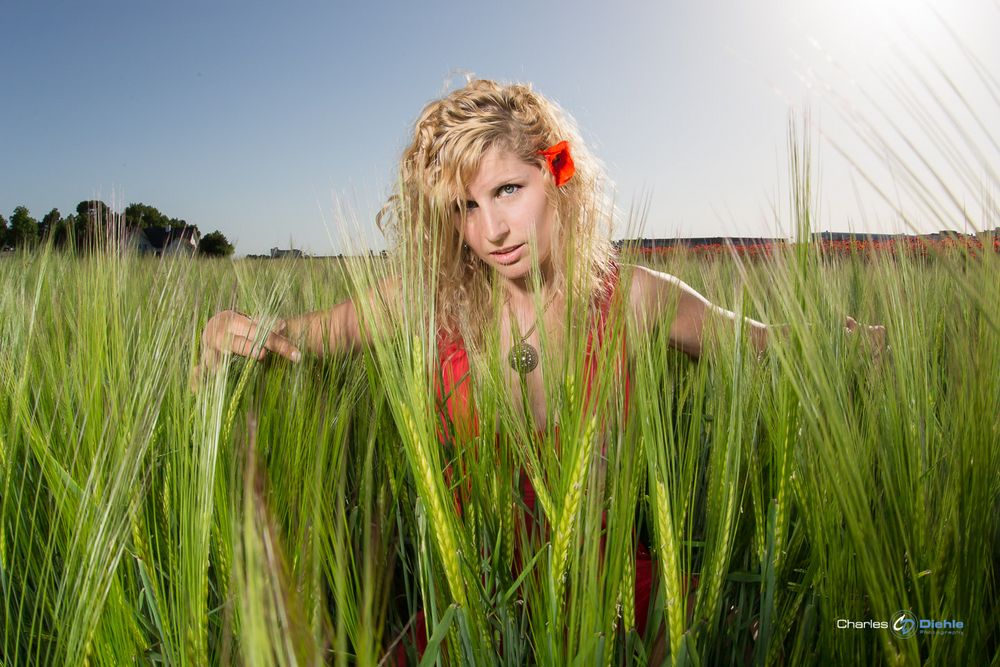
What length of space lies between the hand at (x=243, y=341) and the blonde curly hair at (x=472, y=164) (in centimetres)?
36

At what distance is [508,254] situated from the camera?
1.24m

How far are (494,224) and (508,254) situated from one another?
0.07m

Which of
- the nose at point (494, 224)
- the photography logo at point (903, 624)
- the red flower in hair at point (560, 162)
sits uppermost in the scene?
the red flower in hair at point (560, 162)

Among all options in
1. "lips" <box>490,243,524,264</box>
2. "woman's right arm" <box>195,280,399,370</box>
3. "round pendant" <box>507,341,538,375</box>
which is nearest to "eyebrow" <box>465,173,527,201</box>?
"lips" <box>490,243,524,264</box>

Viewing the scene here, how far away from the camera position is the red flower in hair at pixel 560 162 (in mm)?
1399

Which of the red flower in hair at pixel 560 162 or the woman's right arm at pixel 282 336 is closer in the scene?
the woman's right arm at pixel 282 336

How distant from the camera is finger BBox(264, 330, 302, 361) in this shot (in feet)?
2.87

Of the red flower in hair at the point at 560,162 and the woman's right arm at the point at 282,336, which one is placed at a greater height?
the red flower in hair at the point at 560,162

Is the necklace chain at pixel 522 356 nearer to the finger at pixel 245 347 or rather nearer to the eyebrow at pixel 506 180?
the finger at pixel 245 347

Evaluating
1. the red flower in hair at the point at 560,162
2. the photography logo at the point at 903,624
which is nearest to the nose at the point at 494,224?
the red flower in hair at the point at 560,162

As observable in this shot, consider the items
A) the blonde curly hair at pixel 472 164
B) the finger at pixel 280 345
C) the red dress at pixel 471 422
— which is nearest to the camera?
the red dress at pixel 471 422

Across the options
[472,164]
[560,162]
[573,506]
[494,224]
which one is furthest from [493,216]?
[573,506]

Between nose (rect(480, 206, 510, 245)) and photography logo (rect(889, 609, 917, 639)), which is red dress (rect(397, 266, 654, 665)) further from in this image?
nose (rect(480, 206, 510, 245))

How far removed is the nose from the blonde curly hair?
0.20 feet
